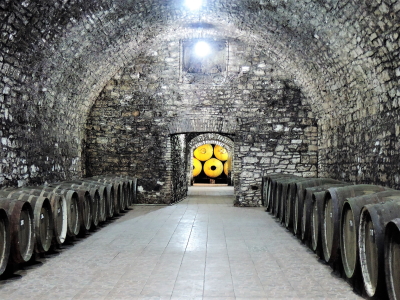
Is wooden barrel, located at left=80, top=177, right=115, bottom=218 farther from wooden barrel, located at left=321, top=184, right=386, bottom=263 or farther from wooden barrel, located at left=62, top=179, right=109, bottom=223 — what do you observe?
wooden barrel, located at left=321, top=184, right=386, bottom=263

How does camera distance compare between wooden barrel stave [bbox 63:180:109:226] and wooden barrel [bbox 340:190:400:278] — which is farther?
wooden barrel stave [bbox 63:180:109:226]

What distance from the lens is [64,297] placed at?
3053mm

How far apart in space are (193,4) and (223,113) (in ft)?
9.64

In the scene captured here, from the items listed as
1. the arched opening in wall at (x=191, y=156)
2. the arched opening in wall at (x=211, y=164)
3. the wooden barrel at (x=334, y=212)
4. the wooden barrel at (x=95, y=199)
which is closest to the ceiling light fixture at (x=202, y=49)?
the arched opening in wall at (x=191, y=156)

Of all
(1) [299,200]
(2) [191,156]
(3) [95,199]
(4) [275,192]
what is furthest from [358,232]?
(2) [191,156]

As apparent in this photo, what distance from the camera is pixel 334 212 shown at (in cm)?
362

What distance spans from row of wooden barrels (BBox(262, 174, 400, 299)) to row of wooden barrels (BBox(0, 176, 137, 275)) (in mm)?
2530

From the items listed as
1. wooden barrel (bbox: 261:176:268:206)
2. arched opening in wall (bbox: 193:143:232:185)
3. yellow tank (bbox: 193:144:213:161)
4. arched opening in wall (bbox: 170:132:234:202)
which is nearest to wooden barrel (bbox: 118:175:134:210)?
arched opening in wall (bbox: 170:132:234:202)

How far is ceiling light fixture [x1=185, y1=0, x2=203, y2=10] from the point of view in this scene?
6777 millimetres

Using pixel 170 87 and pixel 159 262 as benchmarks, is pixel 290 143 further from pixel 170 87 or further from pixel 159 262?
pixel 159 262

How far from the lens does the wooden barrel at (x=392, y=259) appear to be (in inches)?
93.9

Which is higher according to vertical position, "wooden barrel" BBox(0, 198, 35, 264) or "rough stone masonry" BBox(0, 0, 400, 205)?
"rough stone masonry" BBox(0, 0, 400, 205)

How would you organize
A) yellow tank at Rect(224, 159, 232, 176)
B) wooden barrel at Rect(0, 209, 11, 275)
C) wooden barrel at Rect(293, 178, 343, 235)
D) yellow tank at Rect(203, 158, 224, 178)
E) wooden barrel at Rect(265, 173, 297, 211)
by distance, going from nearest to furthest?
Result: wooden barrel at Rect(0, 209, 11, 275) < wooden barrel at Rect(293, 178, 343, 235) < wooden barrel at Rect(265, 173, 297, 211) < yellow tank at Rect(224, 159, 232, 176) < yellow tank at Rect(203, 158, 224, 178)

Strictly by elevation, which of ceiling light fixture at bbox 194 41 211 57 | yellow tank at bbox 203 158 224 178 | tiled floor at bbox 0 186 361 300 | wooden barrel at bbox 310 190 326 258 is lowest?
tiled floor at bbox 0 186 361 300
